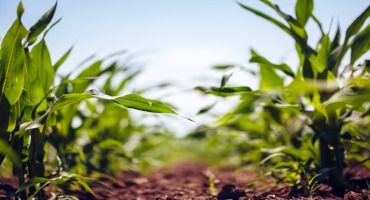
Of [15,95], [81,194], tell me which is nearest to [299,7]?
[15,95]

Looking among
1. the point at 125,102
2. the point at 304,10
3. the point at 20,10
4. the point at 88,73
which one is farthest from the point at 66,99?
Answer: the point at 304,10

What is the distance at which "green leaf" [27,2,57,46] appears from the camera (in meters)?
1.10

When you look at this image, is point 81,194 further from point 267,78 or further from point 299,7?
point 299,7

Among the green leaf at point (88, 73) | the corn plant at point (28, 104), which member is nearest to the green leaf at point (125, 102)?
the corn plant at point (28, 104)

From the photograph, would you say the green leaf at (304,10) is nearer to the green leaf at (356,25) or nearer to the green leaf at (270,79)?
the green leaf at (356,25)

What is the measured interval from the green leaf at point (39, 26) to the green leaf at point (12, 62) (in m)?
0.07

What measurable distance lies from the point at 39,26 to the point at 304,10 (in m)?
0.95

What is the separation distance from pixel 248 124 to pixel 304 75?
3.88 feet

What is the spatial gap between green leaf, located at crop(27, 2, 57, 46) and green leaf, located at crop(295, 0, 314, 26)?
0.88 meters

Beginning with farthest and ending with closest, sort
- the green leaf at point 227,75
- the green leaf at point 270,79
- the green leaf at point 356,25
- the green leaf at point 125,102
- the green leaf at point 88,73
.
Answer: the green leaf at point 270,79 → the green leaf at point 88,73 → the green leaf at point 356,25 → the green leaf at point 227,75 → the green leaf at point 125,102

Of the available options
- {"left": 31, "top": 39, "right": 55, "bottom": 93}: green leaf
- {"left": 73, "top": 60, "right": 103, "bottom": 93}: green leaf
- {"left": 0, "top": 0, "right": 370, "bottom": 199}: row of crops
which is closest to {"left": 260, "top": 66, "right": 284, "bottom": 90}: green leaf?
{"left": 0, "top": 0, "right": 370, "bottom": 199}: row of crops

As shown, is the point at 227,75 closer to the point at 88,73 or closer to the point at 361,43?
the point at 361,43

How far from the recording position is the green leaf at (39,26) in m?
1.10

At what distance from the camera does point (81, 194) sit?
1474 mm
